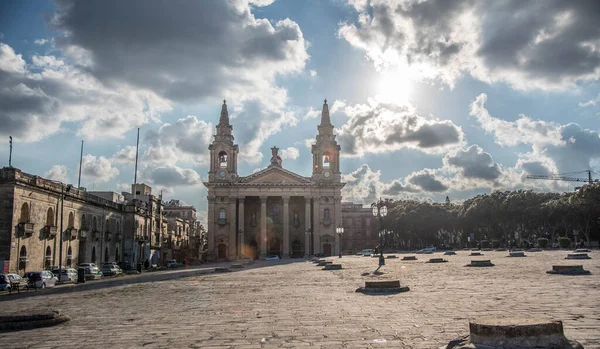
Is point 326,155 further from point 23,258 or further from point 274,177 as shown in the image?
point 23,258

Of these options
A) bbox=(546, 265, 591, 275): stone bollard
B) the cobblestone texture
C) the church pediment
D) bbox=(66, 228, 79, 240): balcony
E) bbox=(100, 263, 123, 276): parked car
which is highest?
the church pediment

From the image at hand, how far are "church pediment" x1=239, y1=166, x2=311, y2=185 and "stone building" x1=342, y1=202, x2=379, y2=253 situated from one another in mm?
38677

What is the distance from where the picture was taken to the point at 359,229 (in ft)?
399

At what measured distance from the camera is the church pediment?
8506cm

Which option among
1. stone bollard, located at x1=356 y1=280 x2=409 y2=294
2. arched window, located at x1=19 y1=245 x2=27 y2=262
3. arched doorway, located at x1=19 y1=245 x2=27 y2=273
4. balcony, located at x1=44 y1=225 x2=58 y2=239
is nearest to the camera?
stone bollard, located at x1=356 y1=280 x2=409 y2=294

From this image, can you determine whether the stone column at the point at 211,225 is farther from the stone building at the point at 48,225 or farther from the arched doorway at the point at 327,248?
the stone building at the point at 48,225

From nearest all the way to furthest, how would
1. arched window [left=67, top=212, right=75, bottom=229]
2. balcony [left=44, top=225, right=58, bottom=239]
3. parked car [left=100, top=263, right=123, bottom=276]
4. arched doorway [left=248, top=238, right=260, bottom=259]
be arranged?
1. balcony [left=44, top=225, right=58, bottom=239]
2. parked car [left=100, top=263, right=123, bottom=276]
3. arched window [left=67, top=212, right=75, bottom=229]
4. arched doorway [left=248, top=238, right=260, bottom=259]

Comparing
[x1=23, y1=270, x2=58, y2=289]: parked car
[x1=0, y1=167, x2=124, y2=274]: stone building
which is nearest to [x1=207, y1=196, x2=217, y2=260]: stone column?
[x1=0, y1=167, x2=124, y2=274]: stone building

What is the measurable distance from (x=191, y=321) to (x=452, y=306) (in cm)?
583

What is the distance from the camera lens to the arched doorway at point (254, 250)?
280ft

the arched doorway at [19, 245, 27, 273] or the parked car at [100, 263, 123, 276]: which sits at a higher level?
the arched doorway at [19, 245, 27, 273]

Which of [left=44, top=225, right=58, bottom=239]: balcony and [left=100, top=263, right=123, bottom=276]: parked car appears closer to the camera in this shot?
[left=44, top=225, right=58, bottom=239]: balcony

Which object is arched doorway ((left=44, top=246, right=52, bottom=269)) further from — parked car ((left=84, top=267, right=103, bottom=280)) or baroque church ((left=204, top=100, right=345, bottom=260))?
baroque church ((left=204, top=100, right=345, bottom=260))

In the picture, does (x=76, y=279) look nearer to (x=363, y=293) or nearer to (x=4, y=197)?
(x=4, y=197)
